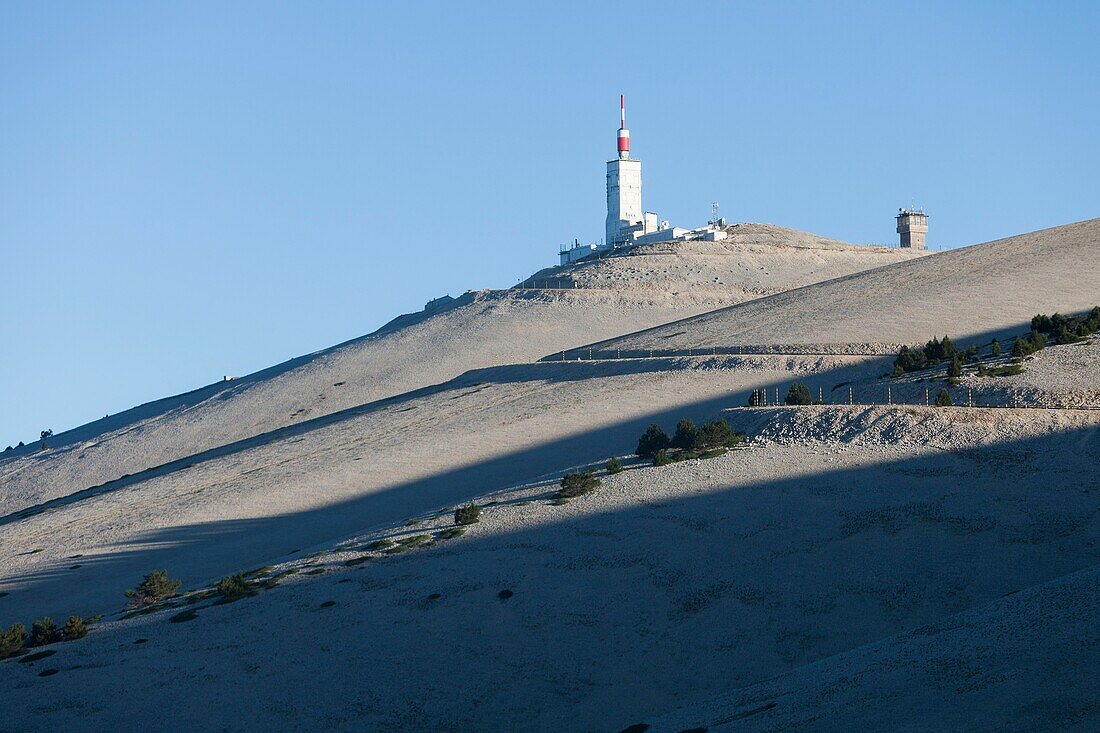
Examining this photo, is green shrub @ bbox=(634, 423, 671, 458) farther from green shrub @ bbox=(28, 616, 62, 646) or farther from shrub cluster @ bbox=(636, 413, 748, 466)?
green shrub @ bbox=(28, 616, 62, 646)

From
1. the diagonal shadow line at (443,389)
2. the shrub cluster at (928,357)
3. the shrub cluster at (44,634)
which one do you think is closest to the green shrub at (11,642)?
the shrub cluster at (44,634)

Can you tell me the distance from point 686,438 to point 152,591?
21.5 metres

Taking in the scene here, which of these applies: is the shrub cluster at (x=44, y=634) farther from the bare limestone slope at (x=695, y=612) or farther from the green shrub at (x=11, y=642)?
the bare limestone slope at (x=695, y=612)

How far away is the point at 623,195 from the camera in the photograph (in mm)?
150750

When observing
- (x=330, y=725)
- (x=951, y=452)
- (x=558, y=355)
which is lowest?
(x=330, y=725)

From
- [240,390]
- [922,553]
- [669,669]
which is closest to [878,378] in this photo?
[922,553]

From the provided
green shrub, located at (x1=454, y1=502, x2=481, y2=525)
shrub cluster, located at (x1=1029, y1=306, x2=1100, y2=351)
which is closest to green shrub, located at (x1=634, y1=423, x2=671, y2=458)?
green shrub, located at (x1=454, y1=502, x2=481, y2=525)

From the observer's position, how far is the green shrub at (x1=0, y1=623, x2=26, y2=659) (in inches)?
1526

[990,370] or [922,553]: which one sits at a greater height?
[990,370]

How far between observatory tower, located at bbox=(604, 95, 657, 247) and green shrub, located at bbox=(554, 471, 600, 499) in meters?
101

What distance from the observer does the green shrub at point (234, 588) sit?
41.8 m

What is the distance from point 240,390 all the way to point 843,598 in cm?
8805

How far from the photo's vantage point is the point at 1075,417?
48125 mm

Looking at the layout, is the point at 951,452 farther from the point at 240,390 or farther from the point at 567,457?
the point at 240,390
